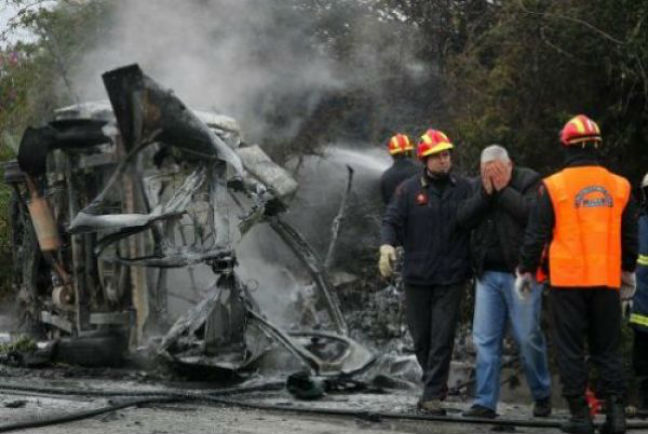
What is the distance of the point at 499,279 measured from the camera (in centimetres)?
767

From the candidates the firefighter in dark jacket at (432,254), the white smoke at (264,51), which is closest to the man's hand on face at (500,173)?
the firefighter in dark jacket at (432,254)

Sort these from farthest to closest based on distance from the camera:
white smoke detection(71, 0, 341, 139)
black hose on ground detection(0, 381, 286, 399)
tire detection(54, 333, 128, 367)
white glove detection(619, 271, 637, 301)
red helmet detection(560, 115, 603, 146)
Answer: white smoke detection(71, 0, 341, 139)
tire detection(54, 333, 128, 367)
black hose on ground detection(0, 381, 286, 399)
white glove detection(619, 271, 637, 301)
red helmet detection(560, 115, 603, 146)

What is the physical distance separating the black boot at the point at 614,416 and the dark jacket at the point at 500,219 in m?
1.12

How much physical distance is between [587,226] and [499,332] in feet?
4.03

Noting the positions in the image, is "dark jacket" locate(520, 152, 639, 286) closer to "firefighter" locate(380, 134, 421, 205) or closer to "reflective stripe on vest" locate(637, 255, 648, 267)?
"reflective stripe on vest" locate(637, 255, 648, 267)

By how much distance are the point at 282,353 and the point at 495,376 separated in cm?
272

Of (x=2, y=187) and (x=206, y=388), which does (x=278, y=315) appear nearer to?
(x=206, y=388)

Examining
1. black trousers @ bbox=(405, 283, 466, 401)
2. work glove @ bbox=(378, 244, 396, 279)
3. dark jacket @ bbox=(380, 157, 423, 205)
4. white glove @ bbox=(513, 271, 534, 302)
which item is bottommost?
black trousers @ bbox=(405, 283, 466, 401)

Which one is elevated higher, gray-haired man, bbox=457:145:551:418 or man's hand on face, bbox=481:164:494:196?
man's hand on face, bbox=481:164:494:196

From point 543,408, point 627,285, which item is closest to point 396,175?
point 543,408

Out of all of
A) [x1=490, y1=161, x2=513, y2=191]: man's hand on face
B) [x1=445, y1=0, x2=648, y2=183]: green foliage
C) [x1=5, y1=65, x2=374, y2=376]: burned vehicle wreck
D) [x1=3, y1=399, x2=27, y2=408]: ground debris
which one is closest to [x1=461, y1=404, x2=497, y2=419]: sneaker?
[x1=490, y1=161, x2=513, y2=191]: man's hand on face

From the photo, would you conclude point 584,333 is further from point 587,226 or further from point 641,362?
point 641,362

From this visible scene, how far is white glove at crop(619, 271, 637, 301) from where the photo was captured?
7.03m

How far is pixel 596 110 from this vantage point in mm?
12352
